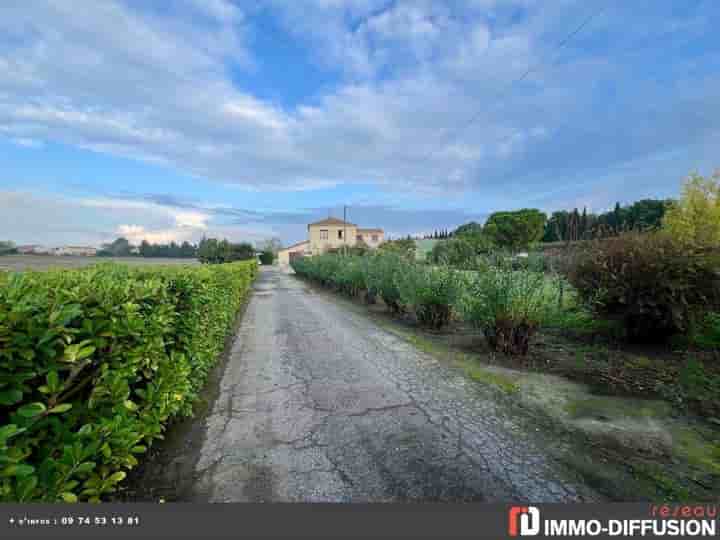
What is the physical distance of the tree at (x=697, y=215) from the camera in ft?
17.3

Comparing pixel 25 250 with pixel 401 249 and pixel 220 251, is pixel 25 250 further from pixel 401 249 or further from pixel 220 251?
pixel 220 251

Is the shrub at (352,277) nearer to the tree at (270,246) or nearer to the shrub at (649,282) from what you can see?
the shrub at (649,282)

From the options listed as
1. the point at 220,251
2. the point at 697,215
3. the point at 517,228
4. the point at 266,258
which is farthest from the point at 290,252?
the point at 697,215

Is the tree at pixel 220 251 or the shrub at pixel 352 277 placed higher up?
the tree at pixel 220 251

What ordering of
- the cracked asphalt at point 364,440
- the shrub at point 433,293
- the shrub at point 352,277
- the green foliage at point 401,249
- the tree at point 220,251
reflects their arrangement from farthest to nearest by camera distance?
1. the tree at point 220,251
2. the shrub at point 352,277
3. the green foliage at point 401,249
4. the shrub at point 433,293
5. the cracked asphalt at point 364,440

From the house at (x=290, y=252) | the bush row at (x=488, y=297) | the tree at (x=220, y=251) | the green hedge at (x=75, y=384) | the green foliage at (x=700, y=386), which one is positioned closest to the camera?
the green hedge at (x=75, y=384)

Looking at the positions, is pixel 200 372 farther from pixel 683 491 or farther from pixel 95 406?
pixel 683 491

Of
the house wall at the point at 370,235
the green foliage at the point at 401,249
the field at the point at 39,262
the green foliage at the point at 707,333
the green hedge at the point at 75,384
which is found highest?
the house wall at the point at 370,235

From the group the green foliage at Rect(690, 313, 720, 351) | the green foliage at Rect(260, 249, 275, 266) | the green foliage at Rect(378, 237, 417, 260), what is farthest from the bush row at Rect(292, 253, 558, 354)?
the green foliage at Rect(260, 249, 275, 266)

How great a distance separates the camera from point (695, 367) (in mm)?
4090

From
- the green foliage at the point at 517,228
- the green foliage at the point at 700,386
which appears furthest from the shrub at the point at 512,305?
the green foliage at the point at 517,228

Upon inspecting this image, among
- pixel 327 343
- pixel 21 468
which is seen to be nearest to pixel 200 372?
pixel 21 468

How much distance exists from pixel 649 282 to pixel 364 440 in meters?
5.33

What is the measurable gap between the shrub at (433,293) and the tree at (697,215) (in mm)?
3881
